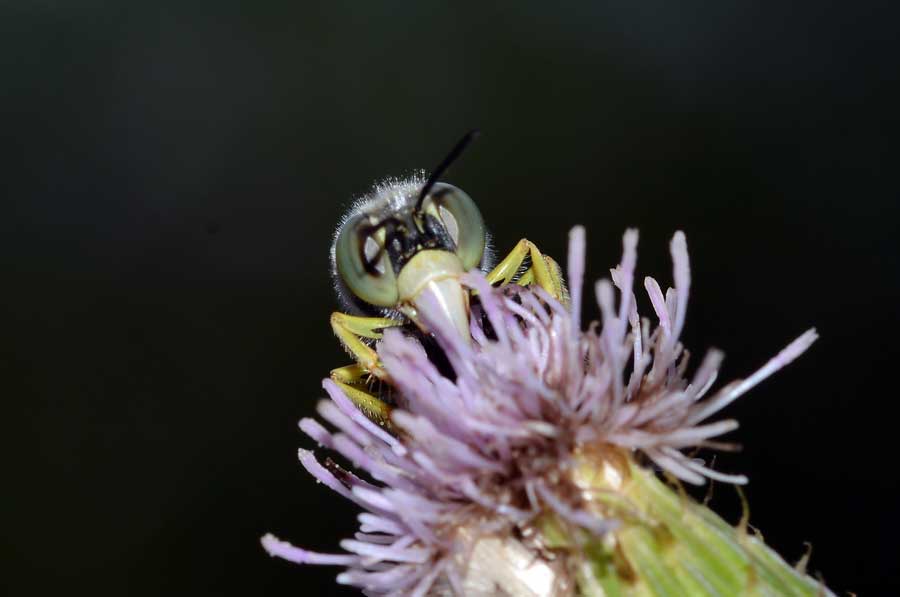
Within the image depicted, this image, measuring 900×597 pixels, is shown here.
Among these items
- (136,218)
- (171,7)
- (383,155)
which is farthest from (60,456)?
(171,7)

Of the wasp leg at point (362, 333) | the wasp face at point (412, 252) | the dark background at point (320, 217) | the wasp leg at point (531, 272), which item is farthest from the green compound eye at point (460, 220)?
the dark background at point (320, 217)

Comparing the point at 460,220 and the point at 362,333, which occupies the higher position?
the point at 460,220

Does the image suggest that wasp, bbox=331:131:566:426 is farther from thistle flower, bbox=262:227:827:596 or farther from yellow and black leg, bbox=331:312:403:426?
thistle flower, bbox=262:227:827:596

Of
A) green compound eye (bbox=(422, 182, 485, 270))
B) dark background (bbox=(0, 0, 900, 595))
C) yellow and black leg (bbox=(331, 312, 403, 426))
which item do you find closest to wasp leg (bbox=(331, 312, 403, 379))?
yellow and black leg (bbox=(331, 312, 403, 426))

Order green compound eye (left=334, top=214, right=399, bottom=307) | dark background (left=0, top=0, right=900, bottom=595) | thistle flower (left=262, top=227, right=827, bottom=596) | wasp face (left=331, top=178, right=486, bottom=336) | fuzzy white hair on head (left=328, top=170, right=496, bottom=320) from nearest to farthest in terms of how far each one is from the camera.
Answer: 1. thistle flower (left=262, top=227, right=827, bottom=596)
2. wasp face (left=331, top=178, right=486, bottom=336)
3. green compound eye (left=334, top=214, right=399, bottom=307)
4. fuzzy white hair on head (left=328, top=170, right=496, bottom=320)
5. dark background (left=0, top=0, right=900, bottom=595)

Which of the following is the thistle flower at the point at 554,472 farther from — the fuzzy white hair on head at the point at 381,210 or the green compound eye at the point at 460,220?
the fuzzy white hair on head at the point at 381,210

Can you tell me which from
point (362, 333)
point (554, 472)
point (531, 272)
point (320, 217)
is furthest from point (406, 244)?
point (320, 217)

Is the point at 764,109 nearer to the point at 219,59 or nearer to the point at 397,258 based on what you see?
the point at 219,59

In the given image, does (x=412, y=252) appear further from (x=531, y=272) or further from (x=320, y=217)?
(x=320, y=217)
